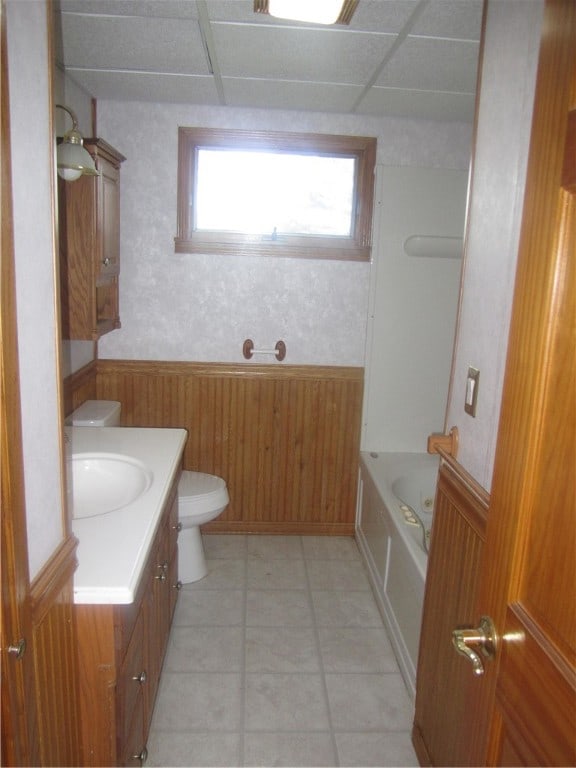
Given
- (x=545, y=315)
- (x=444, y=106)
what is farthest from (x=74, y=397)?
(x=545, y=315)

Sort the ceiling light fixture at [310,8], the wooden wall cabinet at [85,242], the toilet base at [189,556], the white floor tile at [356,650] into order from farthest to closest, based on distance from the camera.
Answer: the toilet base at [189,556]
the wooden wall cabinet at [85,242]
the white floor tile at [356,650]
the ceiling light fixture at [310,8]

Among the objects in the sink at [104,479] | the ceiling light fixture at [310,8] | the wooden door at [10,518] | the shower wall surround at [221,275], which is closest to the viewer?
the wooden door at [10,518]

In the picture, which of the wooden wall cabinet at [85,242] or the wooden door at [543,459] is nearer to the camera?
the wooden door at [543,459]

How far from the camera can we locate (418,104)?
111 inches

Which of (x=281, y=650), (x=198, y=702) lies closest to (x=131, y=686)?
(x=198, y=702)

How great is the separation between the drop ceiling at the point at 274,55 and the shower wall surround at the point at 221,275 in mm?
106

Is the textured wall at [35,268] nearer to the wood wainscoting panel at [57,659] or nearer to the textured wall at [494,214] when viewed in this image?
the wood wainscoting panel at [57,659]

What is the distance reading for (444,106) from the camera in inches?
111

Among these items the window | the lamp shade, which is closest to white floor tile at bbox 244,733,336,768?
the lamp shade

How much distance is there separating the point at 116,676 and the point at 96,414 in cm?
162

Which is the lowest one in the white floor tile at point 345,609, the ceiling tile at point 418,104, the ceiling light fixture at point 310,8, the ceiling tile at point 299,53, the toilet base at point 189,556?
the white floor tile at point 345,609

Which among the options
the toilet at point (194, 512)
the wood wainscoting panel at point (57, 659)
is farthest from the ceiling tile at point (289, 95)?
the wood wainscoting panel at point (57, 659)

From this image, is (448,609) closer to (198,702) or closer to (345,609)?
(198,702)

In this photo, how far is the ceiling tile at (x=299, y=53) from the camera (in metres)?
2.04
